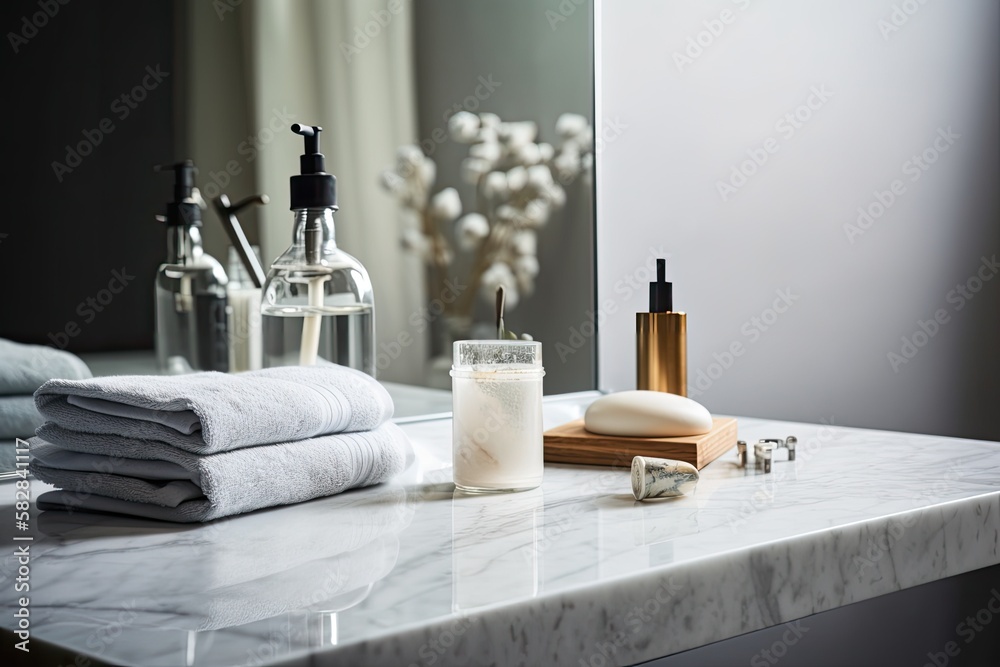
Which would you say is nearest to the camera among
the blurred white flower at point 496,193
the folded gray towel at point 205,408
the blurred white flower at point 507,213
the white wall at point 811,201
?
the folded gray towel at point 205,408

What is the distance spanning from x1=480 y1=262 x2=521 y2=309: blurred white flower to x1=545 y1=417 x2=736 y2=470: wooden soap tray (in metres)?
0.44

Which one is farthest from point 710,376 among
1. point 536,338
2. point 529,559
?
point 529,559

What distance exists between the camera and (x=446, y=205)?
1.25 meters

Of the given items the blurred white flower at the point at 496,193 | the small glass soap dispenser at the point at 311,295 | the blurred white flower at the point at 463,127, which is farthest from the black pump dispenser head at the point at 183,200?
the blurred white flower at the point at 463,127

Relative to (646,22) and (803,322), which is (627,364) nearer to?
(803,322)

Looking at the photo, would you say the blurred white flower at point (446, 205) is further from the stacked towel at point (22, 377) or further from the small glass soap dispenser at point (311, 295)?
the stacked towel at point (22, 377)

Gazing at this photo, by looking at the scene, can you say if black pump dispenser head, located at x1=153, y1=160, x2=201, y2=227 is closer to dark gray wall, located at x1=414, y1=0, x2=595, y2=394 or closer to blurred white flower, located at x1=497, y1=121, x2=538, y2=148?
dark gray wall, located at x1=414, y1=0, x2=595, y2=394

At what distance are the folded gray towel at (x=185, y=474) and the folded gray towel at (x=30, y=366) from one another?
134 millimetres

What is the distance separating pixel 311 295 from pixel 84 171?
9.7 inches

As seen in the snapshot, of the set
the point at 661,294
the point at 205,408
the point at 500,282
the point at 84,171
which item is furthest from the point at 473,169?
the point at 205,408

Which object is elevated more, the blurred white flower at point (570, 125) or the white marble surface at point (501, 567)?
the blurred white flower at point (570, 125)

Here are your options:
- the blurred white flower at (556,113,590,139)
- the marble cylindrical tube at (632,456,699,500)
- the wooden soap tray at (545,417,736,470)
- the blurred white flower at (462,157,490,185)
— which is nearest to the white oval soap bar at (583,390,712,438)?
the wooden soap tray at (545,417,736,470)

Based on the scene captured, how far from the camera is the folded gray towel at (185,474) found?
611 millimetres

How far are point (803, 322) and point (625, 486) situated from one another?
0.86 m
